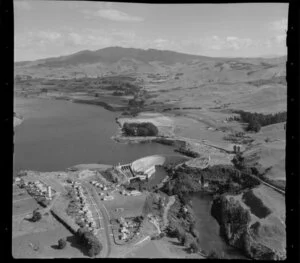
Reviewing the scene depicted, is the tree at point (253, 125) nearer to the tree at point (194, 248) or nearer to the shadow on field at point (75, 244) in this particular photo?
the tree at point (194, 248)

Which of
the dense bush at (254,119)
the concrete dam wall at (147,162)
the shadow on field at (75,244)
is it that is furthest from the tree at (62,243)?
the dense bush at (254,119)

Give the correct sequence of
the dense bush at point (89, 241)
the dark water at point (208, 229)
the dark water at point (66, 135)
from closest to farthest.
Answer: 1. the dense bush at point (89, 241)
2. the dark water at point (208, 229)
3. the dark water at point (66, 135)

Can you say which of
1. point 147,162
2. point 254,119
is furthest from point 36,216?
point 254,119

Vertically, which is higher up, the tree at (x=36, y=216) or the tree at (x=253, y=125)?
the tree at (x=253, y=125)

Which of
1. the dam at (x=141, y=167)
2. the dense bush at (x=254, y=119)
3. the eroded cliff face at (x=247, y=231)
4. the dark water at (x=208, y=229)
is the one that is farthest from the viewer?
the dam at (x=141, y=167)

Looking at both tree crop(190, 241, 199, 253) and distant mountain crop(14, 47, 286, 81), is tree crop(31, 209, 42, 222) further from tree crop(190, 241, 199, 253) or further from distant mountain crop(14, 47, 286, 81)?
tree crop(190, 241, 199, 253)

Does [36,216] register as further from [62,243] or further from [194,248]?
[194,248]
